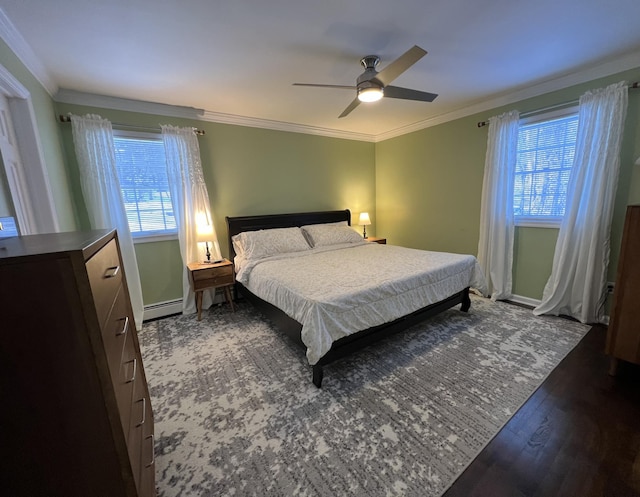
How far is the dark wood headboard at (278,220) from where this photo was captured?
3.50 meters

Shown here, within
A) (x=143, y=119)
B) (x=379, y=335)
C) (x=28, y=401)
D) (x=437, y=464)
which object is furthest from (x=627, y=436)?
(x=143, y=119)

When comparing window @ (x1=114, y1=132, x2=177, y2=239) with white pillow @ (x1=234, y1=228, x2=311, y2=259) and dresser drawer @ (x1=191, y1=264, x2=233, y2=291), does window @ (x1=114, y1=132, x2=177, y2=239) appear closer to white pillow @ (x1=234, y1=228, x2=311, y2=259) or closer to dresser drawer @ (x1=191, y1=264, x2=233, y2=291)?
dresser drawer @ (x1=191, y1=264, x2=233, y2=291)

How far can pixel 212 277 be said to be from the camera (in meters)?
3.09

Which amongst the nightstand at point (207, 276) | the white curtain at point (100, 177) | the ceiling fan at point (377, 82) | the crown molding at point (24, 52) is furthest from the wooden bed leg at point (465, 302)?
the crown molding at point (24, 52)

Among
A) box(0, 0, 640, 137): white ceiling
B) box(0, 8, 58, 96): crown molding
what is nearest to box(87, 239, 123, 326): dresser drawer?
box(0, 0, 640, 137): white ceiling

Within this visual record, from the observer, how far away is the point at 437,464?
1.35 metres

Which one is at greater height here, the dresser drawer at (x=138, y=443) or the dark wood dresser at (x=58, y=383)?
the dark wood dresser at (x=58, y=383)

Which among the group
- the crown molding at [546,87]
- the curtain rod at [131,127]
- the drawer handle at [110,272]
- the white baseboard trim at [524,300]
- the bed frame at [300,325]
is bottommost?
the white baseboard trim at [524,300]

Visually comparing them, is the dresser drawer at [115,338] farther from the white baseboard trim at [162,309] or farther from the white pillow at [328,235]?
the white pillow at [328,235]

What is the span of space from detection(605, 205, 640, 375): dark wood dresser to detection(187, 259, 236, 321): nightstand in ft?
11.4

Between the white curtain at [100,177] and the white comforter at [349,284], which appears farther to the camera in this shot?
the white curtain at [100,177]

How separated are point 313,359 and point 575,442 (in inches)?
60.0

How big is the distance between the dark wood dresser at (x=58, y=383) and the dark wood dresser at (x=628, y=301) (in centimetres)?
292

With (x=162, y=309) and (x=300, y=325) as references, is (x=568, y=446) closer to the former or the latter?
(x=300, y=325)
